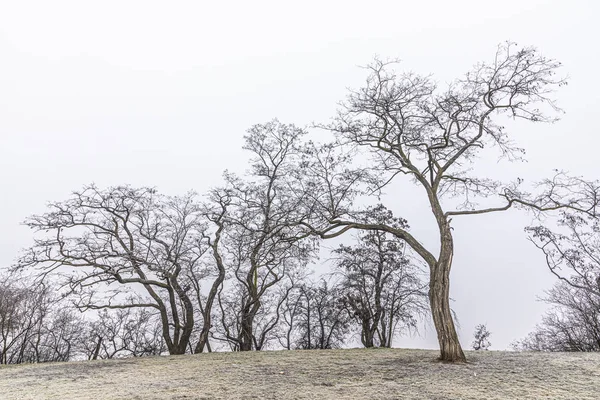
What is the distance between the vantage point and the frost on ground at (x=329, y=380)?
490cm

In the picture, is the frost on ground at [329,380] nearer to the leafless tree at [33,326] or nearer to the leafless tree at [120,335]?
the leafless tree at [33,326]

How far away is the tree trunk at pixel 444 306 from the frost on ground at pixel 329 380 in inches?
13.5

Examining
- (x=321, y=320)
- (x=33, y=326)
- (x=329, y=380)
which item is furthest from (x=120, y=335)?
(x=329, y=380)

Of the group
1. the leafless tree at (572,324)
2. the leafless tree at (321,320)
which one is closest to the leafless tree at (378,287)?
→ the leafless tree at (321,320)

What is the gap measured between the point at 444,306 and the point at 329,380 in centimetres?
314

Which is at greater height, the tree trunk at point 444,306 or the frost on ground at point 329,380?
the tree trunk at point 444,306

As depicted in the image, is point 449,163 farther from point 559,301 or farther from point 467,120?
point 559,301

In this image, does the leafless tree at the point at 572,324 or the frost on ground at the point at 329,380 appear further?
the leafless tree at the point at 572,324

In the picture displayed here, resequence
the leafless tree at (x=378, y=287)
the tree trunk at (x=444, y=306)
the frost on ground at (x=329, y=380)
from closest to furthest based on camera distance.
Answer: the frost on ground at (x=329, y=380)
the tree trunk at (x=444, y=306)
the leafless tree at (x=378, y=287)

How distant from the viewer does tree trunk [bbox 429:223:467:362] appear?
7.40m

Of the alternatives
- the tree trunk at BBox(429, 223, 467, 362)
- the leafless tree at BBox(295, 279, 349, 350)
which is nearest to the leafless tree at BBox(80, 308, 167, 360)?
the leafless tree at BBox(295, 279, 349, 350)

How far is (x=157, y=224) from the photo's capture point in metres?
13.7

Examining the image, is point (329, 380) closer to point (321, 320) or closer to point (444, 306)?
point (444, 306)

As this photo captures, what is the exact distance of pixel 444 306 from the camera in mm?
7559
